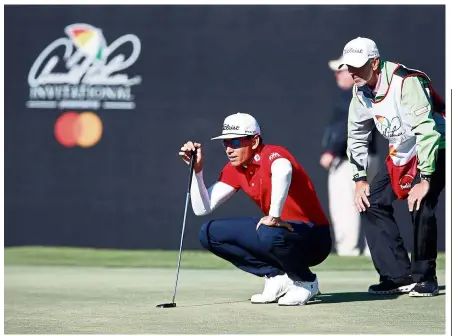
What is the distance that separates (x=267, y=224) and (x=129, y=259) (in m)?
3.89

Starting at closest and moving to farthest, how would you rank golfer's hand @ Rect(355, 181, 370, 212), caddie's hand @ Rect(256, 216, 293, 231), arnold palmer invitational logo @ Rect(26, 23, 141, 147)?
caddie's hand @ Rect(256, 216, 293, 231)
golfer's hand @ Rect(355, 181, 370, 212)
arnold palmer invitational logo @ Rect(26, 23, 141, 147)

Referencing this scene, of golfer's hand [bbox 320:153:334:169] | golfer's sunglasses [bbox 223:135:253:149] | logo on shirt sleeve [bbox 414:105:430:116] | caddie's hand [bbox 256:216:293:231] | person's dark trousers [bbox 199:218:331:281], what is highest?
logo on shirt sleeve [bbox 414:105:430:116]

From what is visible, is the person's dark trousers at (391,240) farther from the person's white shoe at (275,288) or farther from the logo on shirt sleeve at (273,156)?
the logo on shirt sleeve at (273,156)

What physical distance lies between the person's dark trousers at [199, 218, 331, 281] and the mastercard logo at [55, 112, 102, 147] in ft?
13.6

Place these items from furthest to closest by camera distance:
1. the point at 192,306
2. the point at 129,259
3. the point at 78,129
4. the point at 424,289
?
the point at 78,129 < the point at 129,259 < the point at 424,289 < the point at 192,306

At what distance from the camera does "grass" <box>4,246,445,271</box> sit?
9.47 metres

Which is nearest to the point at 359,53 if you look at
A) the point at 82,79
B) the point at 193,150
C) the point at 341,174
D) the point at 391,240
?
the point at 193,150

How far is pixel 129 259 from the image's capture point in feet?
33.0

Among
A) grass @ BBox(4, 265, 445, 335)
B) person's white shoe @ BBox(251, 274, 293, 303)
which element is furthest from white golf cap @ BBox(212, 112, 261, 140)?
grass @ BBox(4, 265, 445, 335)

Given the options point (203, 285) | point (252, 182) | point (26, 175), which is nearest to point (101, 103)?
point (26, 175)

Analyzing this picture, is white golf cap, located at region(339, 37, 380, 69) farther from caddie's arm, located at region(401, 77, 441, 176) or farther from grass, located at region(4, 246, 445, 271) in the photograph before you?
grass, located at region(4, 246, 445, 271)

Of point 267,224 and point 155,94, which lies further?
point 155,94

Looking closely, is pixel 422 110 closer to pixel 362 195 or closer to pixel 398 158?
pixel 398 158

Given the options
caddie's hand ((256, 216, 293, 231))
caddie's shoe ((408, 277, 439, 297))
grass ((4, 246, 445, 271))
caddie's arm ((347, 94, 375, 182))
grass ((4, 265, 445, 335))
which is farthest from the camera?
grass ((4, 246, 445, 271))
